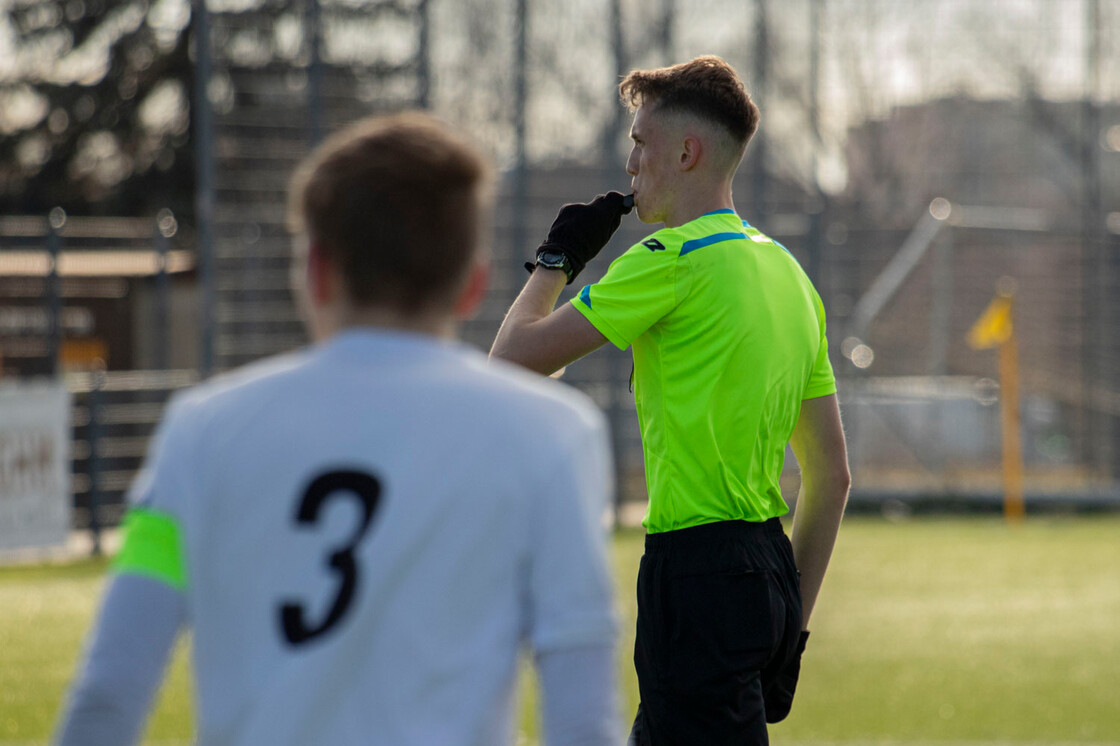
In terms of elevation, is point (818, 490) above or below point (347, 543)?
below

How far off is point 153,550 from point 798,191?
55.5 ft

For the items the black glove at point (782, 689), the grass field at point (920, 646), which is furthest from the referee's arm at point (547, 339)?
the grass field at point (920, 646)

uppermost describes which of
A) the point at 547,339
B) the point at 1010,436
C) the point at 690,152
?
the point at 690,152

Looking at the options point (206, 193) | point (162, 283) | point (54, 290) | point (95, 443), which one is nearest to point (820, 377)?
point (95, 443)

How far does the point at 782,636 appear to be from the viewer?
3232 millimetres

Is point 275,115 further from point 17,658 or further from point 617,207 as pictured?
point 617,207

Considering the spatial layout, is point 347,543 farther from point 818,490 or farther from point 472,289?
point 818,490

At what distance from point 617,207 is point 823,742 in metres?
3.75

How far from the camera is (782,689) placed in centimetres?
335

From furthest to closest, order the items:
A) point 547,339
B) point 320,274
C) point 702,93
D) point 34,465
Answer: point 34,465 → point 702,93 → point 547,339 → point 320,274

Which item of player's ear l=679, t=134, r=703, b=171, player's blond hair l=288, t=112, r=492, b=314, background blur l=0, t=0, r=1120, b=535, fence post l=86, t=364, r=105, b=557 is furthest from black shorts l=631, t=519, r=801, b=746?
background blur l=0, t=0, r=1120, b=535

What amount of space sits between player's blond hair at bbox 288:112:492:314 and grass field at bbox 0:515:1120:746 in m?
2.21

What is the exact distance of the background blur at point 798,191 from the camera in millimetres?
15953

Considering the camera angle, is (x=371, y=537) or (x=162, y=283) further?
(x=162, y=283)
